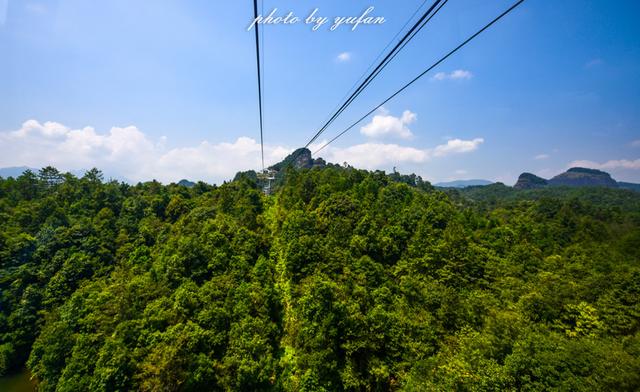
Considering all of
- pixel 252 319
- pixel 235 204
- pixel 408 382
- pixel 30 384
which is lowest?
pixel 30 384

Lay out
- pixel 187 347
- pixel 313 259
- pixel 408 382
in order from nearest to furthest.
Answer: pixel 408 382
pixel 187 347
pixel 313 259

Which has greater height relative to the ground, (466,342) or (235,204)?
(235,204)

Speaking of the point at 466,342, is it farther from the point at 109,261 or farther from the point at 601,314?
the point at 109,261

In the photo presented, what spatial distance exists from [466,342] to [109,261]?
168 ft

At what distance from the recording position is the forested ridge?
60.1ft

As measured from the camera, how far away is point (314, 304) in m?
22.8

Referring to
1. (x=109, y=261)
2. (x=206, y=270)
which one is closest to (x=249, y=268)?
(x=206, y=270)

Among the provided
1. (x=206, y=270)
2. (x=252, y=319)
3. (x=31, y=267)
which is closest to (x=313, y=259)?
(x=252, y=319)

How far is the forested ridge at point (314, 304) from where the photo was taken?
722 inches

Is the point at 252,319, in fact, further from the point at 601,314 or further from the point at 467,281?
the point at 601,314

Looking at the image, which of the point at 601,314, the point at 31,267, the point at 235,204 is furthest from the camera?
the point at 235,204

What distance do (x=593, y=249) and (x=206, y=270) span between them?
63369 mm

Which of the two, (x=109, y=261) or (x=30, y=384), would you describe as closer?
(x=30, y=384)

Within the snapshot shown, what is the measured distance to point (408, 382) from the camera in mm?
16703
